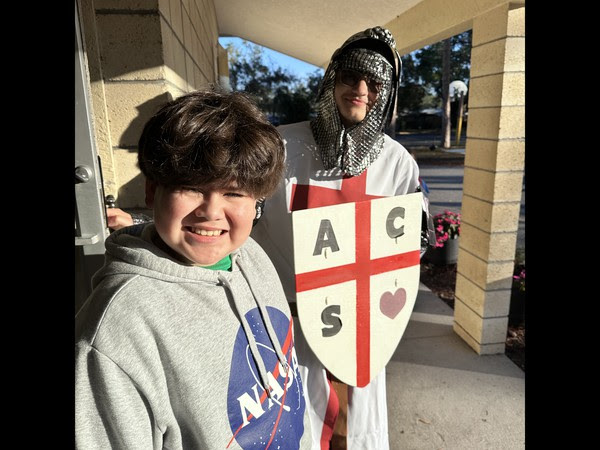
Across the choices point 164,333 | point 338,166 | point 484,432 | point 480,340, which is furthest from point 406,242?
point 480,340

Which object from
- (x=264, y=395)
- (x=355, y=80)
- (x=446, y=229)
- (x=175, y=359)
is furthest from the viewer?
(x=446, y=229)

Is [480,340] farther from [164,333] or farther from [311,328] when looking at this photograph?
[164,333]

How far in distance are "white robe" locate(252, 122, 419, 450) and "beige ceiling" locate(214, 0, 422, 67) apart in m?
2.17

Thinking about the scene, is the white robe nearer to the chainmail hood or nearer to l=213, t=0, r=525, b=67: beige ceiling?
the chainmail hood

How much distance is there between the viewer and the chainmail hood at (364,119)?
4.40 feet

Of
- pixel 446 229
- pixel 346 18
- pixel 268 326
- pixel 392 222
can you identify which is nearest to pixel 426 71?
pixel 446 229

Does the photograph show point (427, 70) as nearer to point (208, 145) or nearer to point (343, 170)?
point (343, 170)

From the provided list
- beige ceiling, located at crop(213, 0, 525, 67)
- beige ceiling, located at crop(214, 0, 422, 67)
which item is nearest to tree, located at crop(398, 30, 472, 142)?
beige ceiling, located at crop(214, 0, 422, 67)

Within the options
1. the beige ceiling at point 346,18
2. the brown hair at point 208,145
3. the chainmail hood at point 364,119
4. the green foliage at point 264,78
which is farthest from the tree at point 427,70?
the brown hair at point 208,145

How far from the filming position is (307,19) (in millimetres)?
4039

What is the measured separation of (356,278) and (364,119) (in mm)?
556

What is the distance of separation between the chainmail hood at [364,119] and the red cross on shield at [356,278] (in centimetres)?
17

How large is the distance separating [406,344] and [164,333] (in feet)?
8.74

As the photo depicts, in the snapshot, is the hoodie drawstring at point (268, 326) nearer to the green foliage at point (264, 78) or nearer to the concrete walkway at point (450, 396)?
the concrete walkway at point (450, 396)
